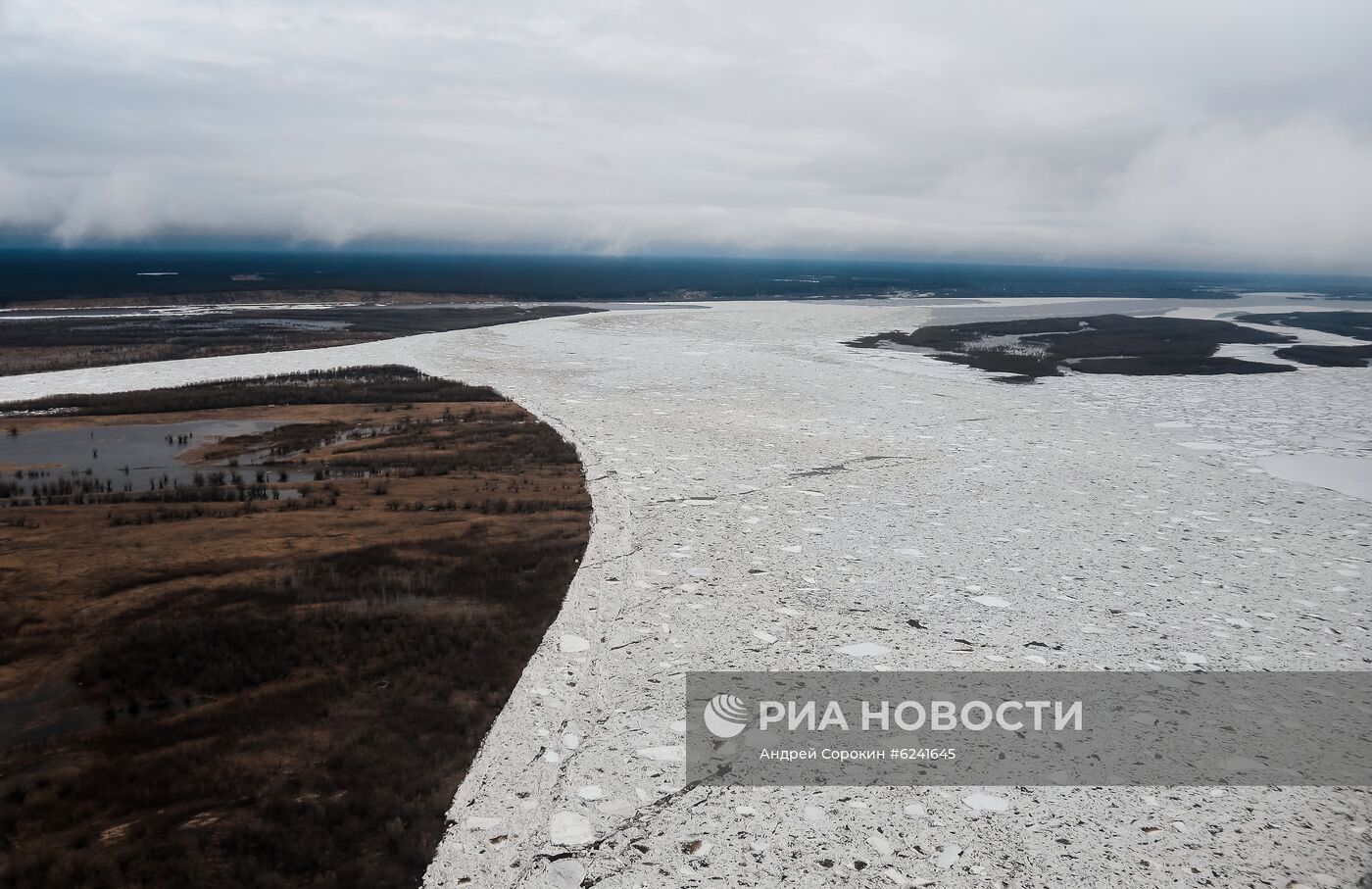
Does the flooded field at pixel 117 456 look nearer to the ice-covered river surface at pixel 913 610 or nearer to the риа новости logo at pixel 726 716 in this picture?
Result: the ice-covered river surface at pixel 913 610

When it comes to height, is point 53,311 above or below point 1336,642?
above

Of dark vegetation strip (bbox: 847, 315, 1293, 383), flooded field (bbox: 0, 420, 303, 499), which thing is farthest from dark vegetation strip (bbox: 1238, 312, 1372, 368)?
flooded field (bbox: 0, 420, 303, 499)

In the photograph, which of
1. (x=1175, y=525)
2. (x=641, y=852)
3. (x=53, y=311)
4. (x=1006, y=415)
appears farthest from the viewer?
(x=53, y=311)

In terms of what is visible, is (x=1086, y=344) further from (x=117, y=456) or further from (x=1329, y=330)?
(x=117, y=456)

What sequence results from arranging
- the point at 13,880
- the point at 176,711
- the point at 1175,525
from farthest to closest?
the point at 1175,525 < the point at 176,711 < the point at 13,880

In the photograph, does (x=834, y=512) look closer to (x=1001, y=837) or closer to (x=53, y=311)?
(x=1001, y=837)

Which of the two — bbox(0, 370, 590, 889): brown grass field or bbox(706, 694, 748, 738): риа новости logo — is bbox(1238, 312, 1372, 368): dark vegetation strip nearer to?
bbox(0, 370, 590, 889): brown grass field

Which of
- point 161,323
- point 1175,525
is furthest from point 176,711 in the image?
point 161,323
